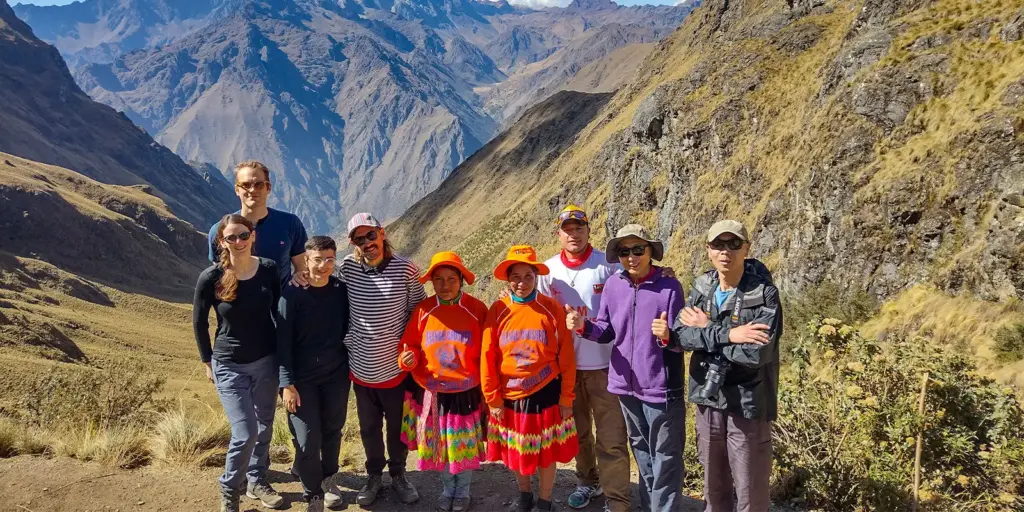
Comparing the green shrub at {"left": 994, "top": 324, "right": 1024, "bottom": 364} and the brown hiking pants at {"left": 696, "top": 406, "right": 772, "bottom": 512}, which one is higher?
the green shrub at {"left": 994, "top": 324, "right": 1024, "bottom": 364}

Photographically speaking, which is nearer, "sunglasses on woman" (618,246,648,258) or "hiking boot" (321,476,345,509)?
"sunglasses on woman" (618,246,648,258)

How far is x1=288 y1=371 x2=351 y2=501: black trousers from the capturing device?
4855mm

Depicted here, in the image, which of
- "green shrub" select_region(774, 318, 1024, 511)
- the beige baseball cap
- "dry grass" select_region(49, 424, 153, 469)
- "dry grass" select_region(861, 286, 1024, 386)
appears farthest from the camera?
"dry grass" select_region(861, 286, 1024, 386)

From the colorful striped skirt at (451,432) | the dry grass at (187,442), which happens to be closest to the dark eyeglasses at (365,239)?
the colorful striped skirt at (451,432)

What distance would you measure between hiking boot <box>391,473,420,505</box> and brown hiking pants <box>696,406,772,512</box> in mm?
2796

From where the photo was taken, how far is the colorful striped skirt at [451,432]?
195 inches

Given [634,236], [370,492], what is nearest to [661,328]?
[634,236]

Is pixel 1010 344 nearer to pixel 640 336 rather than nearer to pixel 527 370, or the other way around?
pixel 640 336

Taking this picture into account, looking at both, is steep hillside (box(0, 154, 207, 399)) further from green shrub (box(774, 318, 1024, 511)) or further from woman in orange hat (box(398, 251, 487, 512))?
green shrub (box(774, 318, 1024, 511))

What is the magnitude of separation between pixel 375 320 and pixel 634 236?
2.48 metres

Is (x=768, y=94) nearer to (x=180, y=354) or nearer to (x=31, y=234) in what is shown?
(x=180, y=354)

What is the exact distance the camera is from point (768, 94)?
25312 millimetres

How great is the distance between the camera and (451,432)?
4938mm

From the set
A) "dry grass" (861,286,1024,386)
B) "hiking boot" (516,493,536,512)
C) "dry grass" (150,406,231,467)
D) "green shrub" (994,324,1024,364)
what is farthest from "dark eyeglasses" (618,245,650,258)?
"green shrub" (994,324,1024,364)
